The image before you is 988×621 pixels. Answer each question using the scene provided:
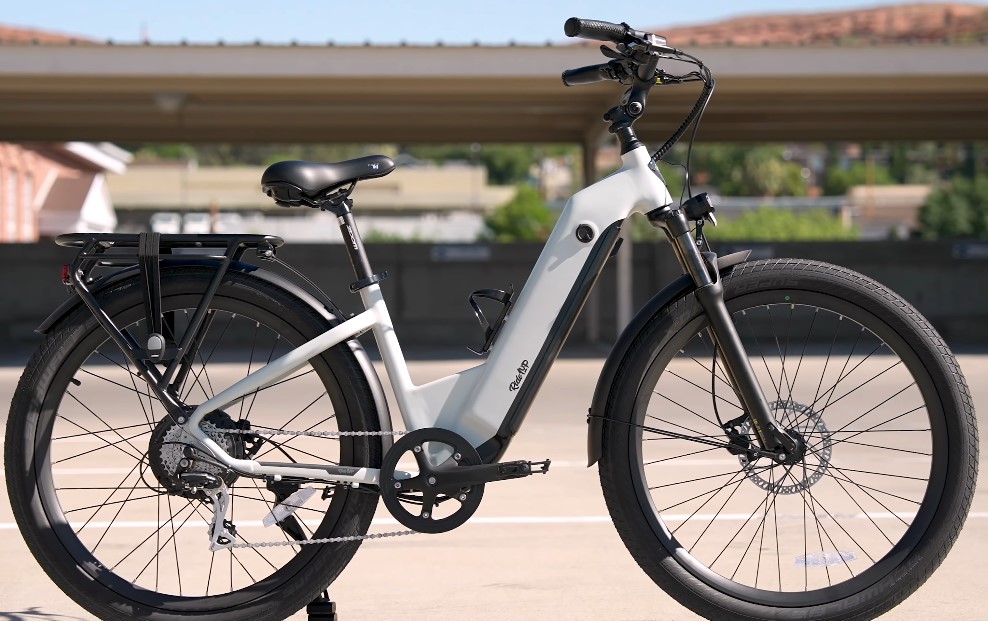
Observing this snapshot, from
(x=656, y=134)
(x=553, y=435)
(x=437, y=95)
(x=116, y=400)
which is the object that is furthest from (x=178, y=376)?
(x=656, y=134)

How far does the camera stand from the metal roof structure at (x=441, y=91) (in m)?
14.7

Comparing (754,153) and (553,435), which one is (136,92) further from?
(754,153)

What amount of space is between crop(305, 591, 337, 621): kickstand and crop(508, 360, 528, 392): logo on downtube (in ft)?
2.47

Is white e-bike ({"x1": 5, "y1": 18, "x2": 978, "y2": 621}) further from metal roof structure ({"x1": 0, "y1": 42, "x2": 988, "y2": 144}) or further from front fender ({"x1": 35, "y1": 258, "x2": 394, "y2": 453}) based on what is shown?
metal roof structure ({"x1": 0, "y1": 42, "x2": 988, "y2": 144})

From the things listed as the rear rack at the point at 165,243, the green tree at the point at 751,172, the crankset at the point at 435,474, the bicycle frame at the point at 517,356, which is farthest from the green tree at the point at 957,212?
the rear rack at the point at 165,243

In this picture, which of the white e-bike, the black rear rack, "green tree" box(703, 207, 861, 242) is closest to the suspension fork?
the white e-bike

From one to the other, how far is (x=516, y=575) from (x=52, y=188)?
37893 mm

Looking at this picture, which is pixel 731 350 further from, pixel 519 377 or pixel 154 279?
pixel 154 279

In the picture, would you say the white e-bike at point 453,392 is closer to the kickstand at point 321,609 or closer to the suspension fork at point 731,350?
the suspension fork at point 731,350

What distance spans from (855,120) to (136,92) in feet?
35.0

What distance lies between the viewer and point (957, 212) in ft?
257

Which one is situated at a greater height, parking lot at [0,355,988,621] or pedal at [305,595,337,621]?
parking lot at [0,355,988,621]

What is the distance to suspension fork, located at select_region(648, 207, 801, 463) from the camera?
133 inches

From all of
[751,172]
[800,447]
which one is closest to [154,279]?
[800,447]
